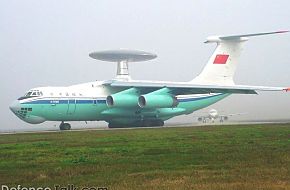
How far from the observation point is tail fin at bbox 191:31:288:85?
40219mm

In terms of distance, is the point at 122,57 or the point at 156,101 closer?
the point at 156,101

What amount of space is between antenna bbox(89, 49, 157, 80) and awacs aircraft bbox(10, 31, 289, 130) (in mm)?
8871

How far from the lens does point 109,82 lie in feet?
121

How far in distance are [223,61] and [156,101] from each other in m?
8.61

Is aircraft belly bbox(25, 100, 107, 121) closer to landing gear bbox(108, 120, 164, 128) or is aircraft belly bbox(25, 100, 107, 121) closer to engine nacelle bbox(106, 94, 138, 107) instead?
engine nacelle bbox(106, 94, 138, 107)

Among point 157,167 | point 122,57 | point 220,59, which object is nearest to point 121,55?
point 122,57

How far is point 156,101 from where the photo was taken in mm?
34844

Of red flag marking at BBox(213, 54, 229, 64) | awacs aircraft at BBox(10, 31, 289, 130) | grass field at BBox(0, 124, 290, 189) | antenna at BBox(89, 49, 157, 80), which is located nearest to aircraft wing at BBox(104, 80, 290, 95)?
awacs aircraft at BBox(10, 31, 289, 130)

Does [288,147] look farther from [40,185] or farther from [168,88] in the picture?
[168,88]

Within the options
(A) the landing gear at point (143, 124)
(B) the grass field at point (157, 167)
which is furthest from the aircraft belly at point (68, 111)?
(B) the grass field at point (157, 167)

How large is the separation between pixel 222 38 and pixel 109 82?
10066 mm

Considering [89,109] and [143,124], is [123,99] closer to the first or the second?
[89,109]

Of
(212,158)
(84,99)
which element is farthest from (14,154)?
(84,99)

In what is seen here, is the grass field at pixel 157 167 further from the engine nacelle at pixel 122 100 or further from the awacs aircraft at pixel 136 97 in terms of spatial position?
the engine nacelle at pixel 122 100
